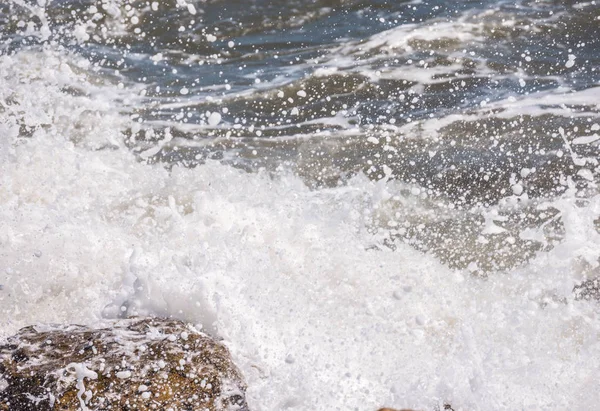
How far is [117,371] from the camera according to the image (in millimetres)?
3016

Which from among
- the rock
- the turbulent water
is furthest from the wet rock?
the rock

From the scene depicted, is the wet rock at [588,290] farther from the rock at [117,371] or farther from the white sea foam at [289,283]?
the rock at [117,371]

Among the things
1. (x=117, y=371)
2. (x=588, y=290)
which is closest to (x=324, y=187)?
(x=588, y=290)

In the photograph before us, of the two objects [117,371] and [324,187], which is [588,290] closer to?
[324,187]

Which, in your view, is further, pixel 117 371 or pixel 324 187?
pixel 324 187

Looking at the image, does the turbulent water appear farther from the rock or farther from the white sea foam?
the rock

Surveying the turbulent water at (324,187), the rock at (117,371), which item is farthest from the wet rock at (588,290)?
the rock at (117,371)

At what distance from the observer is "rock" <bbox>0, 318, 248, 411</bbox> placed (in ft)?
9.53

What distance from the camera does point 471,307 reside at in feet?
15.0

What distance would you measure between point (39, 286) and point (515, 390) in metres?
2.93

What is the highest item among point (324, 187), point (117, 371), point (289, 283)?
point (117, 371)

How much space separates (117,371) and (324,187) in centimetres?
268

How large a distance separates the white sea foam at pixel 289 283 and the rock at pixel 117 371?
1.02 ft

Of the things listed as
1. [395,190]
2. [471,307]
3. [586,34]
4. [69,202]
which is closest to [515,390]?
[471,307]
